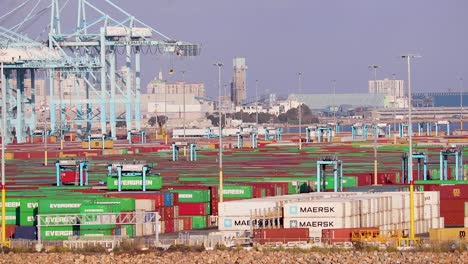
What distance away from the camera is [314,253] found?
40938 mm

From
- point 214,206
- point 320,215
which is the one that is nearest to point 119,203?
point 214,206

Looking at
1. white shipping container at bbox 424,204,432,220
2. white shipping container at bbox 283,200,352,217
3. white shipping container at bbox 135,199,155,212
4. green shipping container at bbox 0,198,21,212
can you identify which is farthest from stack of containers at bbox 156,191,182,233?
white shipping container at bbox 424,204,432,220

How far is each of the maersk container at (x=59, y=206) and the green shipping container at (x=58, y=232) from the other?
51 cm

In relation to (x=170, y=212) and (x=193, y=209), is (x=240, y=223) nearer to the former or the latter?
(x=170, y=212)

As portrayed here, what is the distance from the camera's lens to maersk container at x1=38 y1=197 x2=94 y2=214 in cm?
4528

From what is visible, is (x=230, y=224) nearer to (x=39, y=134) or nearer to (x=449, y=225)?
(x=449, y=225)

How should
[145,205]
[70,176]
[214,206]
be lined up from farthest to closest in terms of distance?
[70,176]
[214,206]
[145,205]

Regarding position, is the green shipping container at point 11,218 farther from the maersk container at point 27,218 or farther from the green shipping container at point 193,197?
the green shipping container at point 193,197

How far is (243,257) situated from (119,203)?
6062 mm

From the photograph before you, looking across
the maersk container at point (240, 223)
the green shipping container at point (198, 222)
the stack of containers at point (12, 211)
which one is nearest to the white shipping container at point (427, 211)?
the maersk container at point (240, 223)

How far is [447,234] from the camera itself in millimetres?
44312

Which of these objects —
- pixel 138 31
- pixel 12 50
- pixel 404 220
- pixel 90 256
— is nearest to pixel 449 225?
pixel 404 220

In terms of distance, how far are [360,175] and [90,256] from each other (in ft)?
70.2

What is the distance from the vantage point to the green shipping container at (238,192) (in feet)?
168
